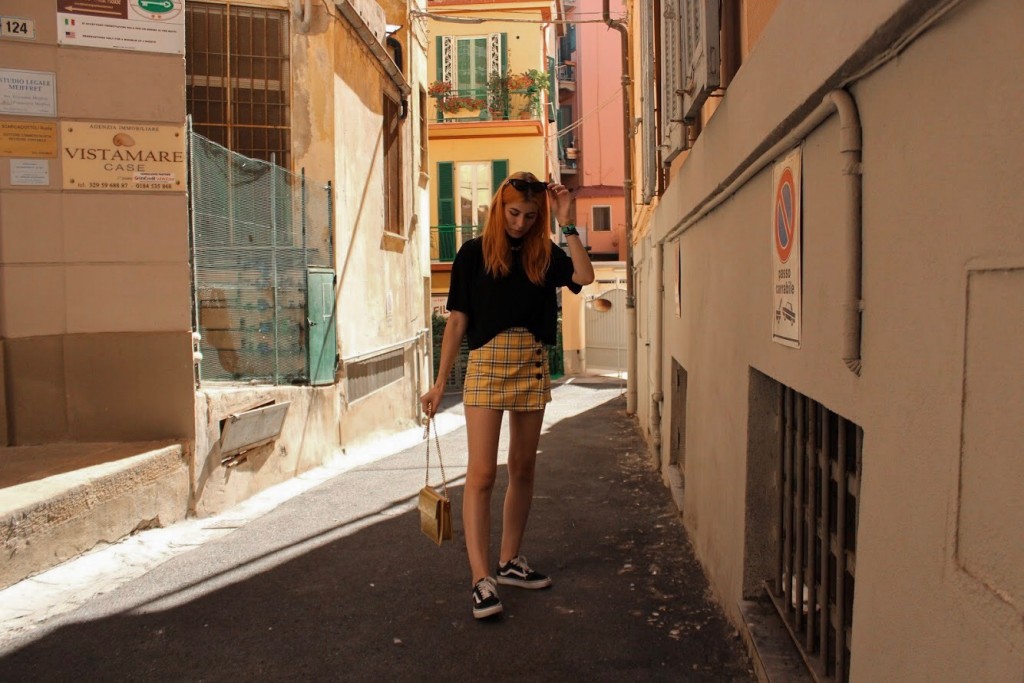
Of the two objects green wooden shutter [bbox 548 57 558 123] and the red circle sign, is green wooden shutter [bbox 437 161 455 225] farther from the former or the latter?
the red circle sign

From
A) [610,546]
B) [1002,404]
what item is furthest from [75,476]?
[1002,404]

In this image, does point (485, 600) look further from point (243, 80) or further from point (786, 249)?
point (243, 80)

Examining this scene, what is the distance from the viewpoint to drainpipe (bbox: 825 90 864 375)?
6.82ft

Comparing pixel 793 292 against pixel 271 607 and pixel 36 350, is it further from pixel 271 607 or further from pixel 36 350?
pixel 36 350

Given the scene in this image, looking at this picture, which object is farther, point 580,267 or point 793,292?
point 580,267

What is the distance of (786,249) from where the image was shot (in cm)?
277

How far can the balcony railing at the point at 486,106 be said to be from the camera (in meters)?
24.9

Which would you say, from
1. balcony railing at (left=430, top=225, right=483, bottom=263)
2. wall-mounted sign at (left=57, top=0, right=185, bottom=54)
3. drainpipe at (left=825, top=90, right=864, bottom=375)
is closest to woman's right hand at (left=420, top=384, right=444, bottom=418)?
drainpipe at (left=825, top=90, right=864, bottom=375)

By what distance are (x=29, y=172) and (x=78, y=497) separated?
2156mm

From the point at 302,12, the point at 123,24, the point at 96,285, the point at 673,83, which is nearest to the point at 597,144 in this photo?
the point at 302,12

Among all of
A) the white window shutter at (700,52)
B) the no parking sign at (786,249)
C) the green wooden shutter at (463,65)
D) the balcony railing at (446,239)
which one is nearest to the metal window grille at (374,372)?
the white window shutter at (700,52)

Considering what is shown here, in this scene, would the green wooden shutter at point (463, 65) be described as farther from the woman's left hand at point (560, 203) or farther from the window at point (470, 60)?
the woman's left hand at point (560, 203)

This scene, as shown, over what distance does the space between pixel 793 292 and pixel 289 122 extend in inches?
311

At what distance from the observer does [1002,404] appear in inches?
54.6
